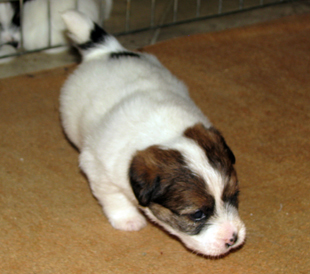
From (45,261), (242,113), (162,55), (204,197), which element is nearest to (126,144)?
(204,197)

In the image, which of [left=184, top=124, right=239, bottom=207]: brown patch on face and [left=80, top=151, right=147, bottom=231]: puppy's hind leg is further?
[left=80, top=151, right=147, bottom=231]: puppy's hind leg

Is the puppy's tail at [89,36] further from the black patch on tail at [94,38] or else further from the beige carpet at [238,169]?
the beige carpet at [238,169]

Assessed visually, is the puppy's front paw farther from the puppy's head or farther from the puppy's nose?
the puppy's nose

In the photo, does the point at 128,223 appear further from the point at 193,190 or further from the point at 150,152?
the point at 193,190

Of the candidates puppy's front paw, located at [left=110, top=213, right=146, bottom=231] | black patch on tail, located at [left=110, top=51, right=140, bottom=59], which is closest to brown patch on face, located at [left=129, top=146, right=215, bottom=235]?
puppy's front paw, located at [left=110, top=213, right=146, bottom=231]

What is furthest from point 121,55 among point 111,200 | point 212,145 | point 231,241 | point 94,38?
point 231,241

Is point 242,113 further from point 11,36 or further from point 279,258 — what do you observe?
point 11,36

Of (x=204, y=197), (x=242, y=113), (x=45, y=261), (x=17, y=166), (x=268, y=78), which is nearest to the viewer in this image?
(x=204, y=197)
